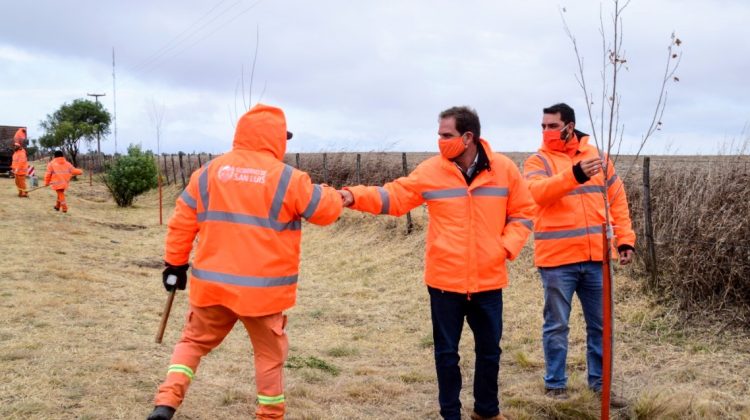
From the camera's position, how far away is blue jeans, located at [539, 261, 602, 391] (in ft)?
14.4

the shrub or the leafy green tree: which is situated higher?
the leafy green tree

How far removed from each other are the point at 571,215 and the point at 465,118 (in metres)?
1.14

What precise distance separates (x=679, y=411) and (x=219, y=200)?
308 cm

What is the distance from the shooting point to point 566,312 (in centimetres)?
442

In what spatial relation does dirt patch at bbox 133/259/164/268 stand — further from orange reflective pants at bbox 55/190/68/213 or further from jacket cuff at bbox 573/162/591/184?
jacket cuff at bbox 573/162/591/184

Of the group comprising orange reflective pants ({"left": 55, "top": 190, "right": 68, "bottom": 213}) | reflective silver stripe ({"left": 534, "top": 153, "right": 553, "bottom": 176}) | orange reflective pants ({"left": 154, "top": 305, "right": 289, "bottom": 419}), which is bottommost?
orange reflective pants ({"left": 154, "top": 305, "right": 289, "bottom": 419})

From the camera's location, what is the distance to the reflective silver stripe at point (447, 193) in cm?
374

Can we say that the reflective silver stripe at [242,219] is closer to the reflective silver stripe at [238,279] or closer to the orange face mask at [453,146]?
the reflective silver stripe at [238,279]

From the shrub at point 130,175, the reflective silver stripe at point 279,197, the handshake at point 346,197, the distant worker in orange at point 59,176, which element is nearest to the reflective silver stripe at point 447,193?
the handshake at point 346,197

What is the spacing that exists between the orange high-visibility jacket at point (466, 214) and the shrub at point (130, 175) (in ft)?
63.7

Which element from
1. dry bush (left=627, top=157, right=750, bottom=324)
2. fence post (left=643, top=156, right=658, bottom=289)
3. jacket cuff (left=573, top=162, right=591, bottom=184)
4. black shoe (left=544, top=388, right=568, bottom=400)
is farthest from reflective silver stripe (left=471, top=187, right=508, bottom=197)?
fence post (left=643, top=156, right=658, bottom=289)

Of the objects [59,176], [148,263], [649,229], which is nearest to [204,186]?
[649,229]

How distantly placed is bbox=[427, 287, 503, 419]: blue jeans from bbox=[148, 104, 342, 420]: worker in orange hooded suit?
2.78 feet

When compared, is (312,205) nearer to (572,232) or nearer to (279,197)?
(279,197)
